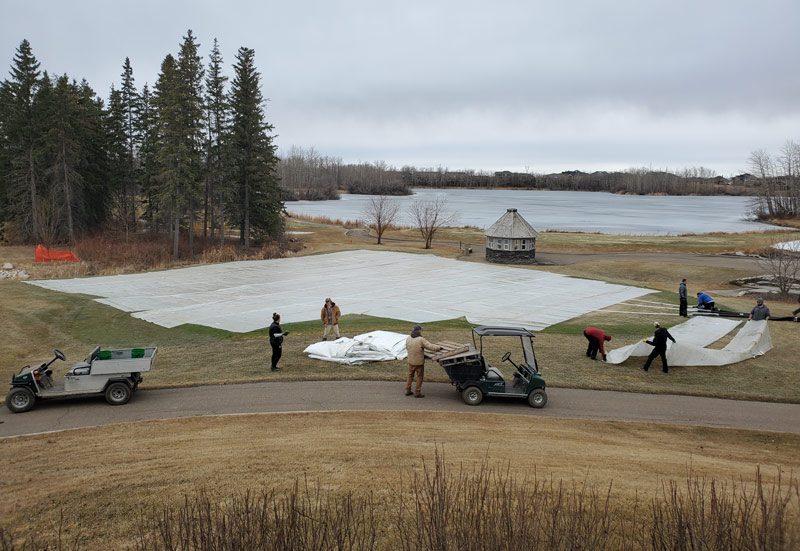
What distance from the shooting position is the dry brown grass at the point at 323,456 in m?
8.16

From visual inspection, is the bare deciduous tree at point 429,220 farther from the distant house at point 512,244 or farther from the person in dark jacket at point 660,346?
the person in dark jacket at point 660,346

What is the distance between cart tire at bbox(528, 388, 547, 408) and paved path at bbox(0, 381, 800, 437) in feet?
0.59

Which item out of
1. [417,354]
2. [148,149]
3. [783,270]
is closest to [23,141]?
[148,149]

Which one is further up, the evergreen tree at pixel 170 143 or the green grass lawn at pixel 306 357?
the evergreen tree at pixel 170 143

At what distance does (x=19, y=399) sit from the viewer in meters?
13.2

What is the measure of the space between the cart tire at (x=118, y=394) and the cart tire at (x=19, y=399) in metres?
1.64

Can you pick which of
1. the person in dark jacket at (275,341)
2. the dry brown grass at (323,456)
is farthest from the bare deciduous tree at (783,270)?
the person in dark jacket at (275,341)

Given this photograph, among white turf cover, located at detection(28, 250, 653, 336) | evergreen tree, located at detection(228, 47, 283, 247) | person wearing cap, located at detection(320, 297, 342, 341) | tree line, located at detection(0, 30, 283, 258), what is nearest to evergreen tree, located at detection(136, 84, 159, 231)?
tree line, located at detection(0, 30, 283, 258)

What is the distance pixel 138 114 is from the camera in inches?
2675

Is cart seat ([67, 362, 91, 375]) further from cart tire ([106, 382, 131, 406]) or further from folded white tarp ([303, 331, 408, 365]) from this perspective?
folded white tarp ([303, 331, 408, 365])

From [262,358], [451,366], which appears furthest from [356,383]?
[262,358]

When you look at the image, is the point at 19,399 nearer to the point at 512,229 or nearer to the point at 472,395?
the point at 472,395

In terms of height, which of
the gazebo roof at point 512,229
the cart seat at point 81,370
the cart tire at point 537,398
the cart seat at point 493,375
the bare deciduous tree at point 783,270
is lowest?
the cart tire at point 537,398

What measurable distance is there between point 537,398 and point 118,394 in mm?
10296
